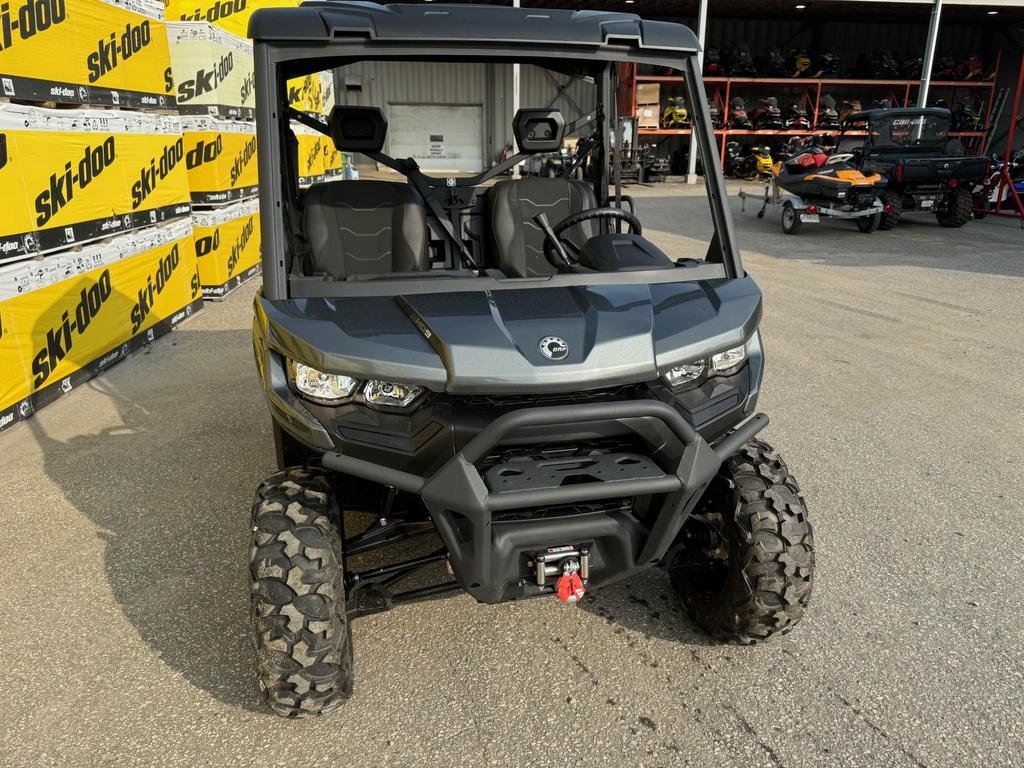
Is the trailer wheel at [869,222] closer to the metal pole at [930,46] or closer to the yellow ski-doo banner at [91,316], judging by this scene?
the yellow ski-doo banner at [91,316]

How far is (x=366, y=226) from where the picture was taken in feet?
9.75

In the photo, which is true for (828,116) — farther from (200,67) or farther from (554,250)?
(554,250)

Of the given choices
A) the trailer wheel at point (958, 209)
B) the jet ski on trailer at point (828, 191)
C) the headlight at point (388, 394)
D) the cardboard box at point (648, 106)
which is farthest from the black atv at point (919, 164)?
the headlight at point (388, 394)

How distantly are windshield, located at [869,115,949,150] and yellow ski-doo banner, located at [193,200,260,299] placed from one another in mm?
9846

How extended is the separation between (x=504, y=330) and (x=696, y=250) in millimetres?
9242

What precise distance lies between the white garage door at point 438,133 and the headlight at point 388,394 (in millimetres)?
24308

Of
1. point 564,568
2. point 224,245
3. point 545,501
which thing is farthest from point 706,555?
point 224,245

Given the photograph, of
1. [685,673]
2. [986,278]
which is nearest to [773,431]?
[685,673]

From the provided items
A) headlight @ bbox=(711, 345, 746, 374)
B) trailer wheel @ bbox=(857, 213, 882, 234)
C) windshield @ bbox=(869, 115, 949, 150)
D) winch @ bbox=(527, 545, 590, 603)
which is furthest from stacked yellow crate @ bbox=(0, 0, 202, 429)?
windshield @ bbox=(869, 115, 949, 150)

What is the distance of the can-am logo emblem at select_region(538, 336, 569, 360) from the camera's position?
1902mm

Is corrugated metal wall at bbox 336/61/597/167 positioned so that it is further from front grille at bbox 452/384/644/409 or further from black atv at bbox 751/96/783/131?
front grille at bbox 452/384/644/409

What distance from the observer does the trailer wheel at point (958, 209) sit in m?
12.2

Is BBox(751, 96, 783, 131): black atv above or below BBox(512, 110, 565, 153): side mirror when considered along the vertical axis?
above

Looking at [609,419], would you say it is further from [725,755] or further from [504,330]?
[725,755]
